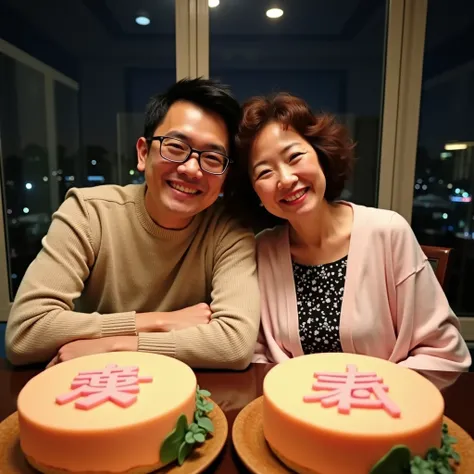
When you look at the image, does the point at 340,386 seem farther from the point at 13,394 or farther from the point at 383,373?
the point at 13,394

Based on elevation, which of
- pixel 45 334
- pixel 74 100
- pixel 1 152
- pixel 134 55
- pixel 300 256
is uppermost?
Result: pixel 134 55

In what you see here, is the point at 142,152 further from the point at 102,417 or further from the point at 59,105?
the point at 59,105

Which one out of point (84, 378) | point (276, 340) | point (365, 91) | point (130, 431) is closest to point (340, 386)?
point (130, 431)

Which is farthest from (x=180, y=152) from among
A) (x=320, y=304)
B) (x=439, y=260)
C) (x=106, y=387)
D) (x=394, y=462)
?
(x=439, y=260)

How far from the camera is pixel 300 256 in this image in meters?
1.55

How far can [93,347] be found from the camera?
1.15 metres

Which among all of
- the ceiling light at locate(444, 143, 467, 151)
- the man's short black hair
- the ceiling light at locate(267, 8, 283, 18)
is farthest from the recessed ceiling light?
the ceiling light at locate(444, 143, 467, 151)

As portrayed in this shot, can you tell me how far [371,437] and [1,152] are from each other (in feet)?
→ 8.20

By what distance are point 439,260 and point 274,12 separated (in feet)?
5.16

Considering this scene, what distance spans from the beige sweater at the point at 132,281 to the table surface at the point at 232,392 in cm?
4

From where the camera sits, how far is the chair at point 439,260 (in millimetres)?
1763

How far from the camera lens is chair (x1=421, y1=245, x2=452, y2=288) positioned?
1.76 metres

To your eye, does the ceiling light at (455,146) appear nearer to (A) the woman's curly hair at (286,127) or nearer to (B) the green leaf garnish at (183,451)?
(A) the woman's curly hair at (286,127)

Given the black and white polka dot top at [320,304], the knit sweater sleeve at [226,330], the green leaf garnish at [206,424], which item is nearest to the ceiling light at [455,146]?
the black and white polka dot top at [320,304]
